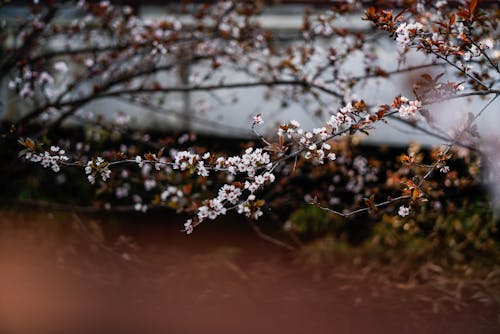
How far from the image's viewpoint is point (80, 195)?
570 cm

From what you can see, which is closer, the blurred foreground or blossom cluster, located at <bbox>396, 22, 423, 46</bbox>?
blossom cluster, located at <bbox>396, 22, 423, 46</bbox>

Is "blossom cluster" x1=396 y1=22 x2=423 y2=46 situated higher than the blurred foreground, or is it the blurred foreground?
"blossom cluster" x1=396 y1=22 x2=423 y2=46

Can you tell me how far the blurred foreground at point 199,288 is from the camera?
3.71 metres

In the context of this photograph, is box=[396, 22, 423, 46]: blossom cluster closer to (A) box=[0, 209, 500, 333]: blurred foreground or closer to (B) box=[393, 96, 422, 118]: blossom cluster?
(B) box=[393, 96, 422, 118]: blossom cluster

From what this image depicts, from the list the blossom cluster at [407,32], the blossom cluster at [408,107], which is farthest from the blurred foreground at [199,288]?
the blossom cluster at [407,32]

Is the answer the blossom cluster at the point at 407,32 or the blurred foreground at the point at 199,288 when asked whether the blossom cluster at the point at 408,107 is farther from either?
the blurred foreground at the point at 199,288

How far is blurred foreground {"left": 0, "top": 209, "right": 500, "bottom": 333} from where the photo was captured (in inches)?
146

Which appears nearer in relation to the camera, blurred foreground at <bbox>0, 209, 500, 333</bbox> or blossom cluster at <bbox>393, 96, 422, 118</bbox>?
blossom cluster at <bbox>393, 96, 422, 118</bbox>

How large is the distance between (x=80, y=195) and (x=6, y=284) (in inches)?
63.4

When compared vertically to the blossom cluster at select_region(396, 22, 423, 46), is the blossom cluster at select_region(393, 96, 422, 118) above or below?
below

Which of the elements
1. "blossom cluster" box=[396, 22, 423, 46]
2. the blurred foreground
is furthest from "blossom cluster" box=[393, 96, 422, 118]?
the blurred foreground

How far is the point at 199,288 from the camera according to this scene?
4332 millimetres

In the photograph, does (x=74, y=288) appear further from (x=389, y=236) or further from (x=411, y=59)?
(x=411, y=59)

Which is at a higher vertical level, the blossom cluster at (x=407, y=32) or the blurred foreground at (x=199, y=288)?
the blossom cluster at (x=407, y=32)
